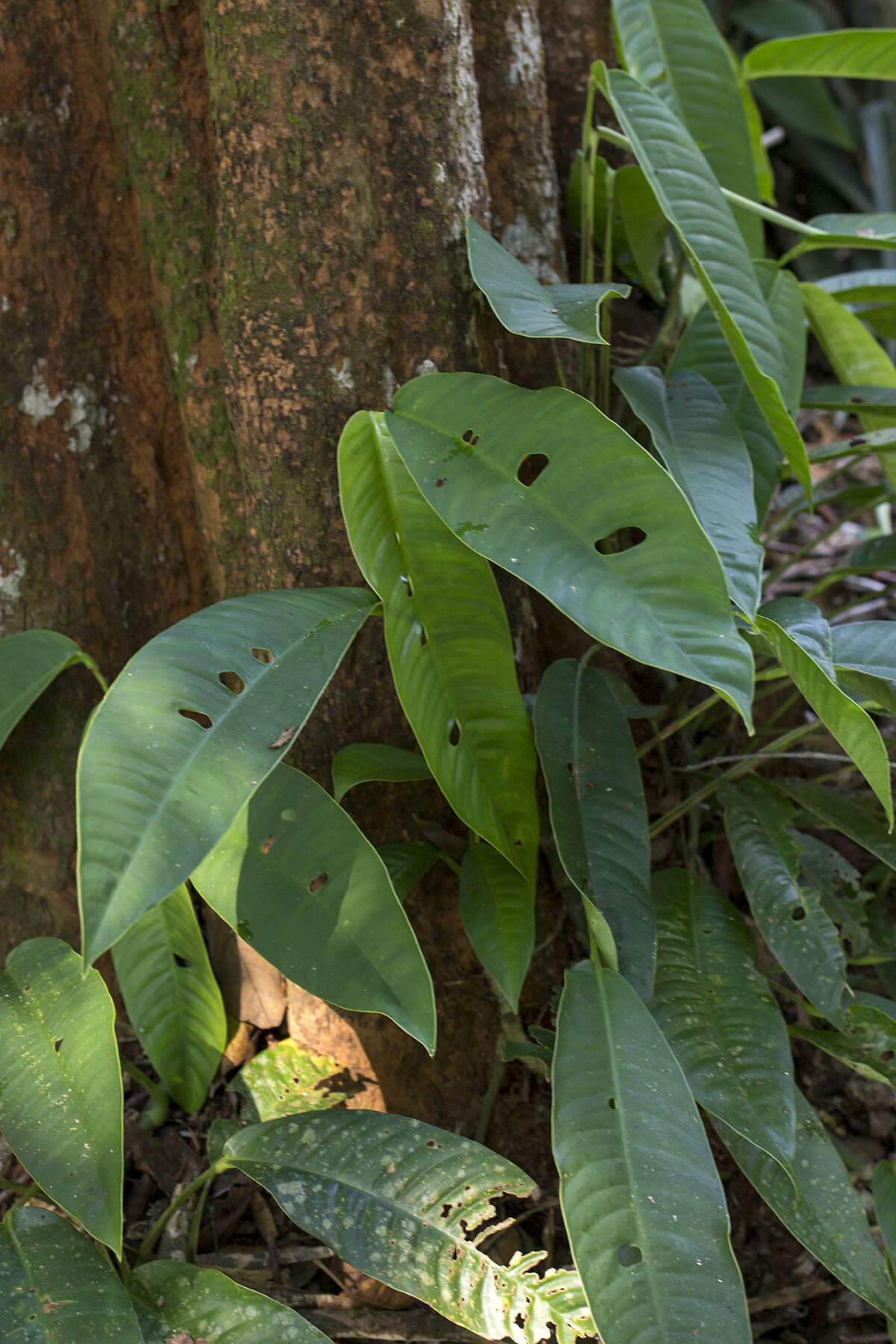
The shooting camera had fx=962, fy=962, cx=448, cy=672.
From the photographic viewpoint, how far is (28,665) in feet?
3.33

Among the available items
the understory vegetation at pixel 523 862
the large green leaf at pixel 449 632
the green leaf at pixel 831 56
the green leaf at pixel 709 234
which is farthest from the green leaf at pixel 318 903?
the green leaf at pixel 831 56

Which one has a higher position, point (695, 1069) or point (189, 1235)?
point (695, 1069)

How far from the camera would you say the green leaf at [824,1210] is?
0.80 meters

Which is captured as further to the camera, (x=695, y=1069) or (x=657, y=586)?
(x=695, y=1069)

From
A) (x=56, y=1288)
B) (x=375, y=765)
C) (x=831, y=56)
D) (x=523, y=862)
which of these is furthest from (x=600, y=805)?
(x=831, y=56)

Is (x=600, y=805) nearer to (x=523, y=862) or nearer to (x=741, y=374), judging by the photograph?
(x=523, y=862)

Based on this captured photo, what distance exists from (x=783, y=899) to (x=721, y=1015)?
147 mm

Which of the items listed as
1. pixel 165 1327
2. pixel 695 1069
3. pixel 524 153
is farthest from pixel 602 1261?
pixel 524 153

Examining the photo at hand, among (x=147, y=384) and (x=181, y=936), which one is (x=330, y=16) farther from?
(x=181, y=936)

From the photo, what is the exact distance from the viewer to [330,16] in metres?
0.92

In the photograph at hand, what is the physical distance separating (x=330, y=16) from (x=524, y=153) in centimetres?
34

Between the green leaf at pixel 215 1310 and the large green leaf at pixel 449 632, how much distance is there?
1.28 ft

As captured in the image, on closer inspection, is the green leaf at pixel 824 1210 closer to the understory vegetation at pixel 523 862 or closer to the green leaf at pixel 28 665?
the understory vegetation at pixel 523 862

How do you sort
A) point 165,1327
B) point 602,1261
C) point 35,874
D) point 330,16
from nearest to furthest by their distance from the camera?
point 602,1261 → point 165,1327 → point 330,16 → point 35,874
